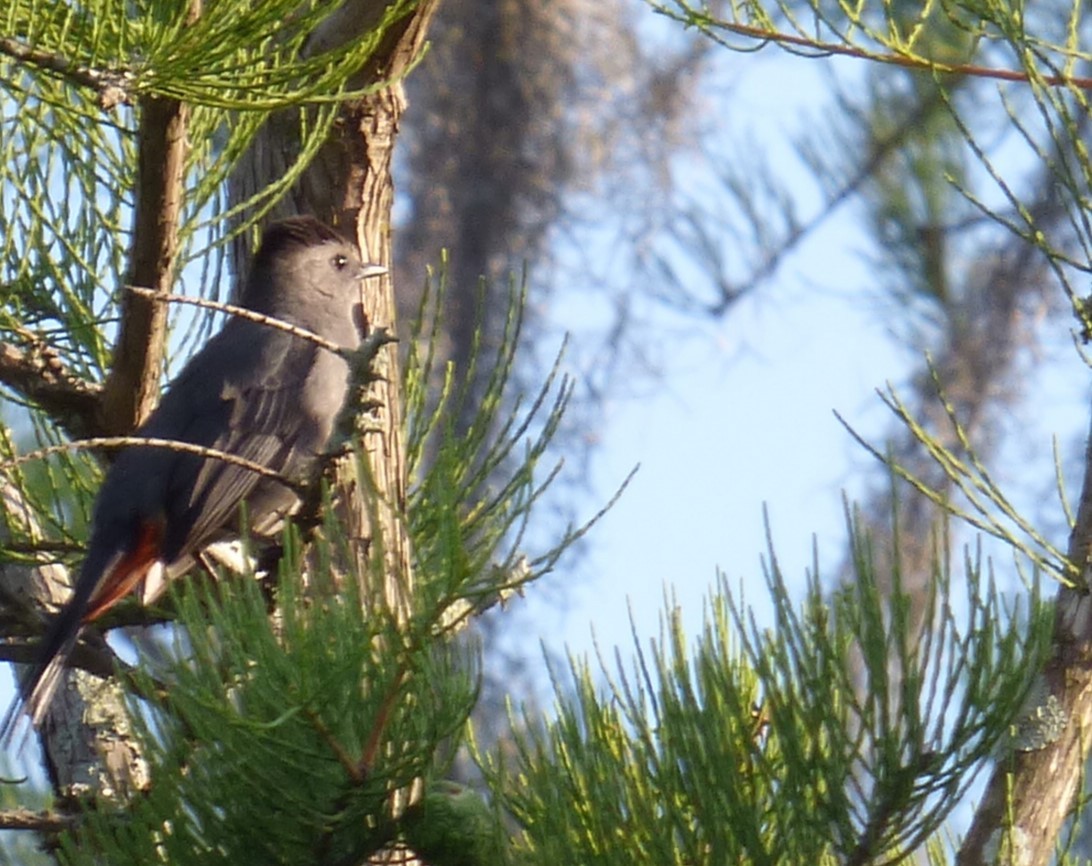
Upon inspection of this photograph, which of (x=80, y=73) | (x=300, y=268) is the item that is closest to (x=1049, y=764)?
(x=80, y=73)

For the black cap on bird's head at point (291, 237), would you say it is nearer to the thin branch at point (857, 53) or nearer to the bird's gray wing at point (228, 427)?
the bird's gray wing at point (228, 427)

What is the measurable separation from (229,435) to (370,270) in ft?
2.40

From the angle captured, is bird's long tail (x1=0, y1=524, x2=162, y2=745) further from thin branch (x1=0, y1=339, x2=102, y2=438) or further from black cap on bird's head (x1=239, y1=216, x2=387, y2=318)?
black cap on bird's head (x1=239, y1=216, x2=387, y2=318)

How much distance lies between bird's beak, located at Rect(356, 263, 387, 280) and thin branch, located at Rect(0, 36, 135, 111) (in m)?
1.33

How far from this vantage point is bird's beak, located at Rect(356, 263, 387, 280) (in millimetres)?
3473

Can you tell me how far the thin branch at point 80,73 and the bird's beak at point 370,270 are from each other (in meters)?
1.33

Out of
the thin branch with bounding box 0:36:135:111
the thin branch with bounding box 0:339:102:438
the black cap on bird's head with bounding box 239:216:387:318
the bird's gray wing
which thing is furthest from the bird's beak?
the thin branch with bounding box 0:36:135:111

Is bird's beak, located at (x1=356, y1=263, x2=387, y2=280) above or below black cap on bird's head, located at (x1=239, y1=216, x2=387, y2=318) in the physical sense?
below

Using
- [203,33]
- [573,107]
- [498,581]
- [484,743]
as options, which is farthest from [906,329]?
[203,33]

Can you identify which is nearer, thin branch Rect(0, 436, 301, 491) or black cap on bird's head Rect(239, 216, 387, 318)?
thin branch Rect(0, 436, 301, 491)

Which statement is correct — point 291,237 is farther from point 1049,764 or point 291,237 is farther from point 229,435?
point 1049,764

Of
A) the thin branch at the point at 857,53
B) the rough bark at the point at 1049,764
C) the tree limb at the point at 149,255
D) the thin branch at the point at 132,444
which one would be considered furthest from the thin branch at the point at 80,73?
the rough bark at the point at 1049,764

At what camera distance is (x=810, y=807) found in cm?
223

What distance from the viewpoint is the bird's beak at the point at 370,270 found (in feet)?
11.4
